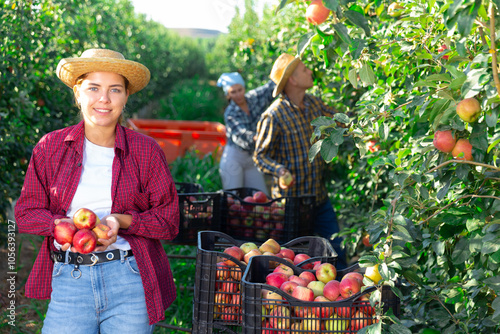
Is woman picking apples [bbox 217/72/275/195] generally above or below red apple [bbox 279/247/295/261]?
above

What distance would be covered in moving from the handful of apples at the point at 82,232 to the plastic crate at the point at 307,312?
1.82 ft

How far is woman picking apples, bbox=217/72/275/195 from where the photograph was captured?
5320mm

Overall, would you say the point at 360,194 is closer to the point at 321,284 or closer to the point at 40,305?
the point at 321,284

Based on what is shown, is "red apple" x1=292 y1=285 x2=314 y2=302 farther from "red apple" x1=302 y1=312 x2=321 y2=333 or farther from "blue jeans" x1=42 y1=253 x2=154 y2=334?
"blue jeans" x1=42 y1=253 x2=154 y2=334

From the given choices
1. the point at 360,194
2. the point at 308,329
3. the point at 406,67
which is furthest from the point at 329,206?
the point at 308,329

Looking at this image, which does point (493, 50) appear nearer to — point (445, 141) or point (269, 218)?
point (445, 141)

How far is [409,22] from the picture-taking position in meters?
2.39

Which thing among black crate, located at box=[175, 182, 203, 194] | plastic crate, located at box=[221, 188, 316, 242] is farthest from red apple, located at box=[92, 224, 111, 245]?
black crate, located at box=[175, 182, 203, 194]

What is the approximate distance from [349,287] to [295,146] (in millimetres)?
2002

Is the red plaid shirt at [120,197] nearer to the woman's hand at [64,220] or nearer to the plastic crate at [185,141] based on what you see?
the woman's hand at [64,220]

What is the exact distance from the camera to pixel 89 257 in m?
2.04

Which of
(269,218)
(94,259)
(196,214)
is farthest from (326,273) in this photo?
(196,214)

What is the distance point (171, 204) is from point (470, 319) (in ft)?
4.12

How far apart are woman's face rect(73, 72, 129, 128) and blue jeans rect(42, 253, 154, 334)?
54cm
